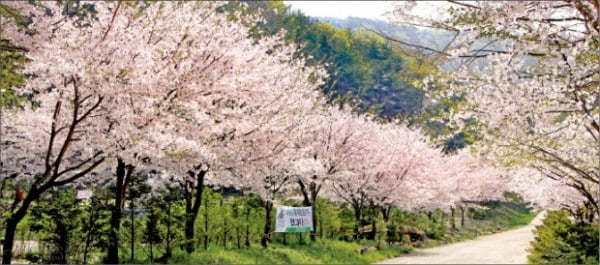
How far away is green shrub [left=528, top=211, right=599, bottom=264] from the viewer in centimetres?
1281

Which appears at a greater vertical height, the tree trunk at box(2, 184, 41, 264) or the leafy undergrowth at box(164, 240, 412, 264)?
the tree trunk at box(2, 184, 41, 264)

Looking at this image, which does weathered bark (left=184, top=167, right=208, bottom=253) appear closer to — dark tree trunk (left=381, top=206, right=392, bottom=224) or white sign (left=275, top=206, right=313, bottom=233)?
white sign (left=275, top=206, right=313, bottom=233)

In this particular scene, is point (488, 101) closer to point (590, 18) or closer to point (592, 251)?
point (590, 18)

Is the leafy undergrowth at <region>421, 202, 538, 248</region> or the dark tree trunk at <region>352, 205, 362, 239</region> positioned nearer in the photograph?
the dark tree trunk at <region>352, 205, 362, 239</region>

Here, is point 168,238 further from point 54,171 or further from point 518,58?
point 518,58

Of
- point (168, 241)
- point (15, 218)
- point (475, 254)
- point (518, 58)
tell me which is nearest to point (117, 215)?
point (168, 241)

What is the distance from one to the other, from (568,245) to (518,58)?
32.1 ft

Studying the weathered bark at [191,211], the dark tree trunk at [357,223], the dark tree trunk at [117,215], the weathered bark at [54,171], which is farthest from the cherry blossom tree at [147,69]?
the dark tree trunk at [357,223]

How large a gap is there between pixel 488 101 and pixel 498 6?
193 cm

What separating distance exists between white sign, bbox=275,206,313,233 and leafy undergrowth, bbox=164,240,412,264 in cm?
109

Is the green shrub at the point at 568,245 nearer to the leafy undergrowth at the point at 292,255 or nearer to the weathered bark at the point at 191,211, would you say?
the leafy undergrowth at the point at 292,255

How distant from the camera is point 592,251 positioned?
12828mm

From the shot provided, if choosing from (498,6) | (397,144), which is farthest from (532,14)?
(397,144)

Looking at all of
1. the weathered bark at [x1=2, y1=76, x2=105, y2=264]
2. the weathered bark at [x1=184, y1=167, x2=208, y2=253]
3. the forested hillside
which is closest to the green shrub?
the forested hillside
